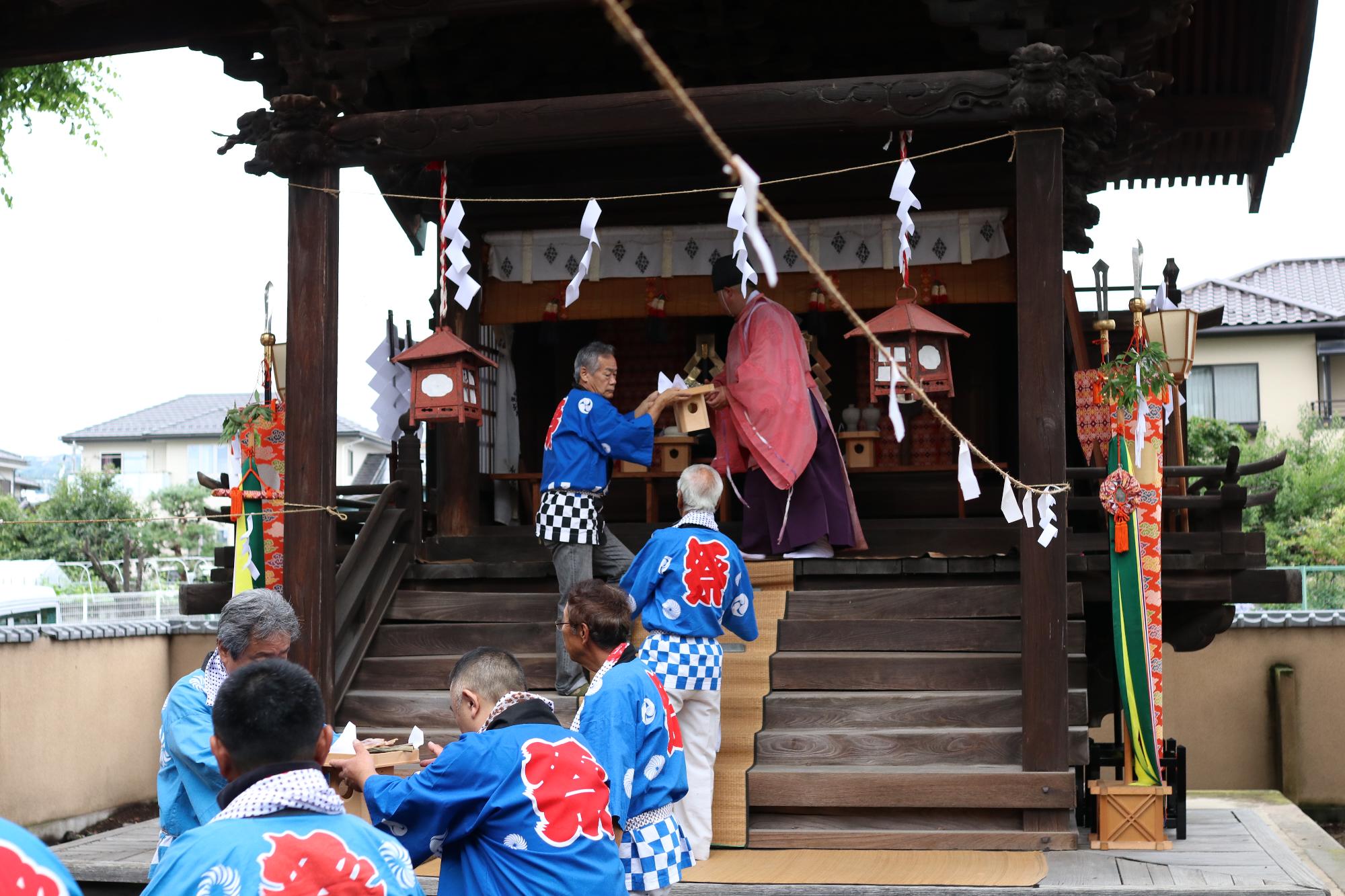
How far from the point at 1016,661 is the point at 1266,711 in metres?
8.12

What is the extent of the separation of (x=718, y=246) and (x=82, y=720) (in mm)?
8150

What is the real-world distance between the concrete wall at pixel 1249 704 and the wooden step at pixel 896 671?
24.8 feet

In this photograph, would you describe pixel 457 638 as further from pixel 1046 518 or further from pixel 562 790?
pixel 562 790

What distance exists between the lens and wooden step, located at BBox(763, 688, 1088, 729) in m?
6.98

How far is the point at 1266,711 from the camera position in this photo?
1398 centimetres

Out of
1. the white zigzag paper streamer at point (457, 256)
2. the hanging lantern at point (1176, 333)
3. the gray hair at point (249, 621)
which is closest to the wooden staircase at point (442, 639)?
the white zigzag paper streamer at point (457, 256)

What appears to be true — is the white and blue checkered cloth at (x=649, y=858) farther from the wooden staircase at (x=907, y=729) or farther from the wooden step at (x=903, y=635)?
the wooden step at (x=903, y=635)

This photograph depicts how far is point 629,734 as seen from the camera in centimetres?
415

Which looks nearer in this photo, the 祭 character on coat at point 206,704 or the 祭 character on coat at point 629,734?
the 祭 character on coat at point 206,704

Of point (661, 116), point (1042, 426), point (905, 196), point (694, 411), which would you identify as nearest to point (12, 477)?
point (694, 411)

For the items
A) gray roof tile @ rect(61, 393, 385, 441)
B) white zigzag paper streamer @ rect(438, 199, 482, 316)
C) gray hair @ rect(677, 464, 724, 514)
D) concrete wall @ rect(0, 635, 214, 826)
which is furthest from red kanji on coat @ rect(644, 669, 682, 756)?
gray roof tile @ rect(61, 393, 385, 441)

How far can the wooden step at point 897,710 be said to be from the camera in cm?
698

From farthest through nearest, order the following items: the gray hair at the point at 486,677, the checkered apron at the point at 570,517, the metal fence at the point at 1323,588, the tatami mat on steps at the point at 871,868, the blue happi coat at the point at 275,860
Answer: the metal fence at the point at 1323,588 < the checkered apron at the point at 570,517 < the tatami mat on steps at the point at 871,868 < the gray hair at the point at 486,677 < the blue happi coat at the point at 275,860

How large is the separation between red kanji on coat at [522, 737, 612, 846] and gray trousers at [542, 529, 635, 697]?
3.58 metres
